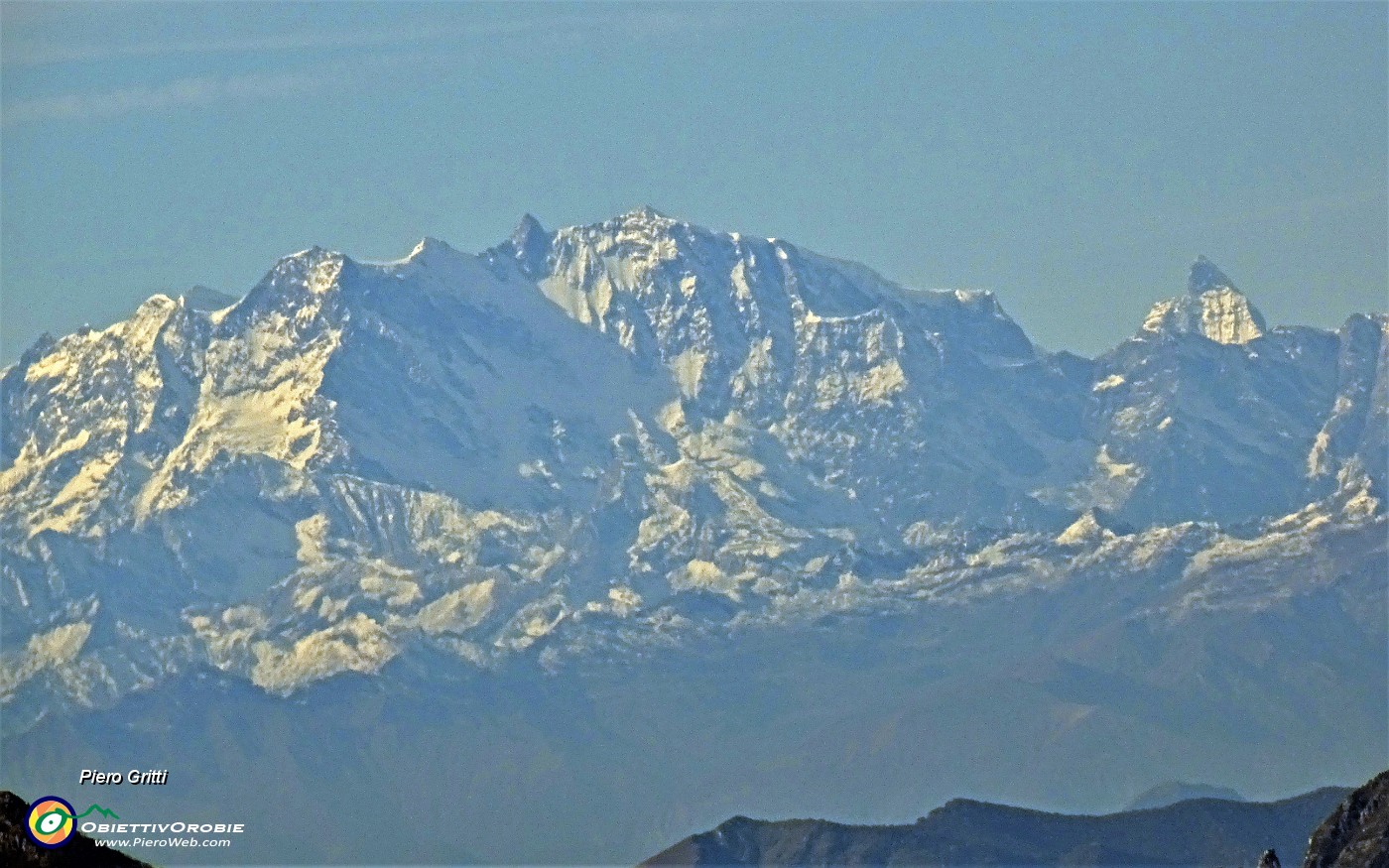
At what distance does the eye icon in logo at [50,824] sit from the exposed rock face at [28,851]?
0.34 m

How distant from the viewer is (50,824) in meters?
186

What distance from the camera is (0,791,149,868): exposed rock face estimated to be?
18200 cm

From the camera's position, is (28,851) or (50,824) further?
(50,824)

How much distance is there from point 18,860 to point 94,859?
4484mm

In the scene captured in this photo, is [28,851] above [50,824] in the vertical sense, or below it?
below

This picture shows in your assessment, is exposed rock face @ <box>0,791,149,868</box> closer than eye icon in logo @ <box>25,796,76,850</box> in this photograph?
Yes

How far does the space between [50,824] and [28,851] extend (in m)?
2.79

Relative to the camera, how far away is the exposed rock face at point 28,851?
597ft

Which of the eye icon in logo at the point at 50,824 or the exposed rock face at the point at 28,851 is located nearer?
the exposed rock face at the point at 28,851

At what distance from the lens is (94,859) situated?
607ft

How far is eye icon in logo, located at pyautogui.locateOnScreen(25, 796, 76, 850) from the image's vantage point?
184 metres

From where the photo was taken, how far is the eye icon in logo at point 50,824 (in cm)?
18425

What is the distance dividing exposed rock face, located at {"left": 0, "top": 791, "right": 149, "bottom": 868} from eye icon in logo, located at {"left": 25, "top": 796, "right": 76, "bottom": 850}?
0.34m
